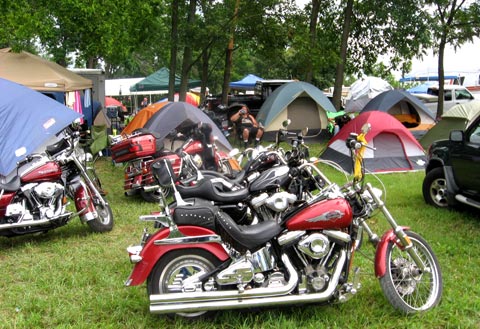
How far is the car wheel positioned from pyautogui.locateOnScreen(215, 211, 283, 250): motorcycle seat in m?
4.24

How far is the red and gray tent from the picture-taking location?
32.3 feet

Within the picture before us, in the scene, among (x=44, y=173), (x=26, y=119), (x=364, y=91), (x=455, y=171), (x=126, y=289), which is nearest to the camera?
(x=126, y=289)

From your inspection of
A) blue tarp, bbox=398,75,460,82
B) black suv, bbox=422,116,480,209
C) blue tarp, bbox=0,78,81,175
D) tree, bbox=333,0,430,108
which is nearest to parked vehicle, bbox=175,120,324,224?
black suv, bbox=422,116,480,209

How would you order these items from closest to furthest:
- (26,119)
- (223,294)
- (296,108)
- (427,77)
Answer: (223,294)
(26,119)
(296,108)
(427,77)

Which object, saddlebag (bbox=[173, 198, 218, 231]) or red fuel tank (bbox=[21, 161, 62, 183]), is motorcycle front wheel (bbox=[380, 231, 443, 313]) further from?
red fuel tank (bbox=[21, 161, 62, 183])

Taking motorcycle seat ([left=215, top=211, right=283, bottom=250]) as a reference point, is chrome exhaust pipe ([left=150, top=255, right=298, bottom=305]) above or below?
below

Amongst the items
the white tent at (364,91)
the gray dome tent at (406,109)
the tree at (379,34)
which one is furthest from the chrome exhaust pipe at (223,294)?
the white tent at (364,91)

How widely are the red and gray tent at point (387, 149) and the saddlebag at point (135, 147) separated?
158 inches

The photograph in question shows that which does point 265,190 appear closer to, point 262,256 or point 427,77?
point 262,256

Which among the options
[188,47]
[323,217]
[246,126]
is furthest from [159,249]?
[188,47]

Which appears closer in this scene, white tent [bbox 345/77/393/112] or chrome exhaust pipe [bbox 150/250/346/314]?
chrome exhaust pipe [bbox 150/250/346/314]

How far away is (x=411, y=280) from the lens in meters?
3.70

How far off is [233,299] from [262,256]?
0.36 meters

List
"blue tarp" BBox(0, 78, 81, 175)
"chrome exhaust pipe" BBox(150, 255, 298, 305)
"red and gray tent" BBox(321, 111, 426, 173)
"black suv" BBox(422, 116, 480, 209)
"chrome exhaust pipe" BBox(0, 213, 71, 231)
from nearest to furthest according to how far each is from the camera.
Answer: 1. "chrome exhaust pipe" BBox(150, 255, 298, 305)
2. "chrome exhaust pipe" BBox(0, 213, 71, 231)
3. "black suv" BBox(422, 116, 480, 209)
4. "blue tarp" BBox(0, 78, 81, 175)
5. "red and gray tent" BBox(321, 111, 426, 173)
